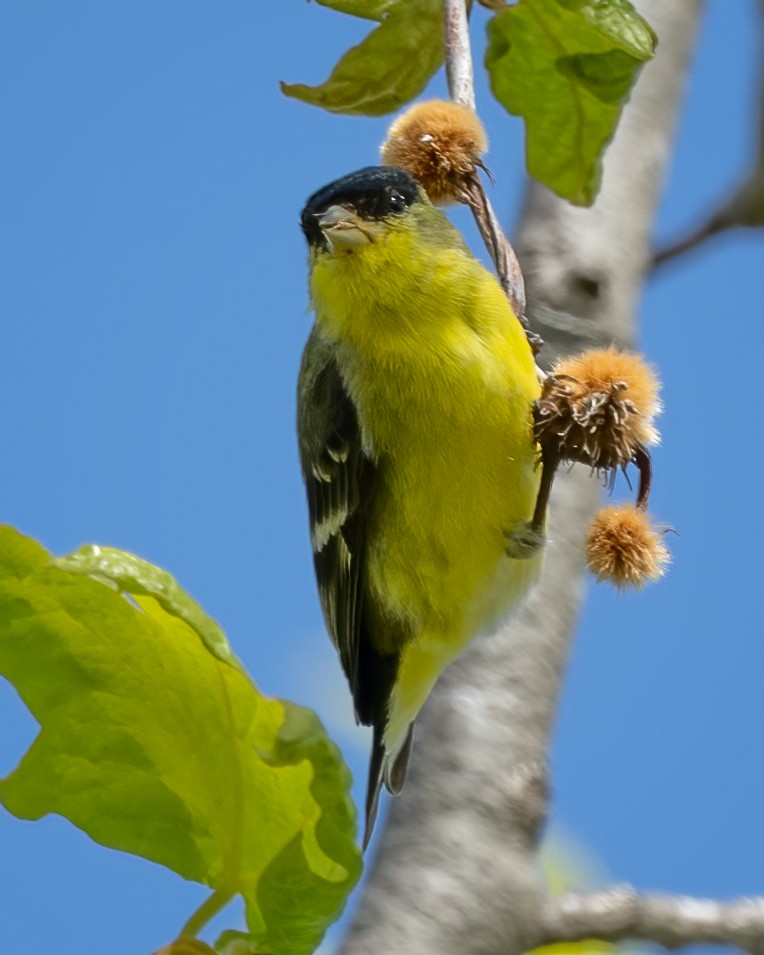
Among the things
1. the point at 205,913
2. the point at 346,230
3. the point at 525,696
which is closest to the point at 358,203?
the point at 346,230

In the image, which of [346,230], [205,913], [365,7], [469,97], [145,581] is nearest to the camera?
[145,581]

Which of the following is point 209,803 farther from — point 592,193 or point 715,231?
point 715,231

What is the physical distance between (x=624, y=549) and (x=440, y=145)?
0.77 meters

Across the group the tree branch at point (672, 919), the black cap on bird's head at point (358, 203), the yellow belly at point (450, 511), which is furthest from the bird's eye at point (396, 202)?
the tree branch at point (672, 919)

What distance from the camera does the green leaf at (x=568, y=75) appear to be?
6.84ft

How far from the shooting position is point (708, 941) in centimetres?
160

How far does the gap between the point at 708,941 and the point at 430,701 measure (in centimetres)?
76

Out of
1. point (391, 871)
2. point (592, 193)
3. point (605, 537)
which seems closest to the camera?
point (391, 871)

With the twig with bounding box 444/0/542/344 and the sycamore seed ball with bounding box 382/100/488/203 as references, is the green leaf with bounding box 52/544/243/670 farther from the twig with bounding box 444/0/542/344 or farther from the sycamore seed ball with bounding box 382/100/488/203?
the sycamore seed ball with bounding box 382/100/488/203

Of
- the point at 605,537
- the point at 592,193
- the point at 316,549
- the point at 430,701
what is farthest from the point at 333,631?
the point at 592,193

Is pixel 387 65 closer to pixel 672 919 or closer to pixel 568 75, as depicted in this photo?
pixel 568 75

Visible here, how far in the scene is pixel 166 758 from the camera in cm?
157

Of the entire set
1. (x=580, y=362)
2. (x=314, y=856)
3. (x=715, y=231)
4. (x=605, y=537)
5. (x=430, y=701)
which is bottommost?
(x=314, y=856)

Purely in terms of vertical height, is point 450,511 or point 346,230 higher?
point 346,230
